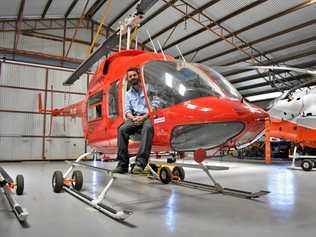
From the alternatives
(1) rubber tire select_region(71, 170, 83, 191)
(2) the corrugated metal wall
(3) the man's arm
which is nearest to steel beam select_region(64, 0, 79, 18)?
(2) the corrugated metal wall

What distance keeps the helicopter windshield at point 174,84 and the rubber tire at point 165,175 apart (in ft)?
10.5

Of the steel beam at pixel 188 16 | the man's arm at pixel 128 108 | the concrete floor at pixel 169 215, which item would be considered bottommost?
the concrete floor at pixel 169 215

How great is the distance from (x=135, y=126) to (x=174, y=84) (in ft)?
2.37

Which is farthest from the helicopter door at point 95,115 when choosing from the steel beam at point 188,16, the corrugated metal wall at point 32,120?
the corrugated metal wall at point 32,120

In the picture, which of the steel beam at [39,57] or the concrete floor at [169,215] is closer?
the concrete floor at [169,215]

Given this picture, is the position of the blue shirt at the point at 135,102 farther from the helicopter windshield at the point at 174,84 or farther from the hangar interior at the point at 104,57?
the hangar interior at the point at 104,57

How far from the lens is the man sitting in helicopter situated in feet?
11.8

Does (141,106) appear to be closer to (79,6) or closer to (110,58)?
(110,58)

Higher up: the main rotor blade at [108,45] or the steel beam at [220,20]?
the steel beam at [220,20]

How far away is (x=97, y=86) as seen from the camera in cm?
538

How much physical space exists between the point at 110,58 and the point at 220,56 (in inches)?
491

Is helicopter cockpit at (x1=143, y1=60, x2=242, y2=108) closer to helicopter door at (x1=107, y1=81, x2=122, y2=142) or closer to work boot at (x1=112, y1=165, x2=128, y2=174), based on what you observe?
helicopter door at (x1=107, y1=81, x2=122, y2=142)

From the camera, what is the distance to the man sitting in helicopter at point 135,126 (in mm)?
3608

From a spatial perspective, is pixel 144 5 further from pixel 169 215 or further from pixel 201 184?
pixel 201 184
